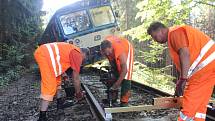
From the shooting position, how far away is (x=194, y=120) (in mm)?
4914

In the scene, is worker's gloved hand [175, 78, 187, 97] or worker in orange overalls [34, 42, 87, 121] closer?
worker's gloved hand [175, 78, 187, 97]

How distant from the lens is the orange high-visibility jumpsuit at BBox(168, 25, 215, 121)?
4.84 meters

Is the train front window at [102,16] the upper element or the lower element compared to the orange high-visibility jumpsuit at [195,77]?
lower

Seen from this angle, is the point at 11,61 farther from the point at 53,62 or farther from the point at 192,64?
the point at 192,64

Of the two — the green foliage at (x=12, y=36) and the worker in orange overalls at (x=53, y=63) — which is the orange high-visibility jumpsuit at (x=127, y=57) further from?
the green foliage at (x=12, y=36)

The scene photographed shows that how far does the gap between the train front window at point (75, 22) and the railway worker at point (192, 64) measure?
38.0 feet

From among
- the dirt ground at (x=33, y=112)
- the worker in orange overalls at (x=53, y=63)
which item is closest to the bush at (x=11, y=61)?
the dirt ground at (x=33, y=112)

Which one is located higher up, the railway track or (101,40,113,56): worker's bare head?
(101,40,113,56): worker's bare head

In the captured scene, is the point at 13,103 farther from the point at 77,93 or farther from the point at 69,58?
the point at 69,58

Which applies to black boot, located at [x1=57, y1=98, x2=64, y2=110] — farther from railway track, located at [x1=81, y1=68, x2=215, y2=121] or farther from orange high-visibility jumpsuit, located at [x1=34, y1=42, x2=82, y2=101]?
orange high-visibility jumpsuit, located at [x1=34, y1=42, x2=82, y2=101]

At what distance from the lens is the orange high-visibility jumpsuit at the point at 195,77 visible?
15.9ft

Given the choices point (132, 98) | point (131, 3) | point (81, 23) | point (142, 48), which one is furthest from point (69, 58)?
point (131, 3)

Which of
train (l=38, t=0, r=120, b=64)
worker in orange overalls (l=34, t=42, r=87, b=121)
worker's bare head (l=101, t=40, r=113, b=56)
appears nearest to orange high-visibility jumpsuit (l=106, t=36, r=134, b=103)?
worker's bare head (l=101, t=40, r=113, b=56)

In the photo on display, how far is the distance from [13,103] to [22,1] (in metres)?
14.4
